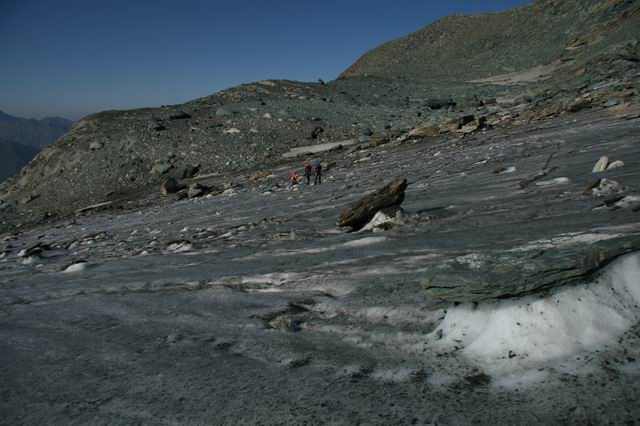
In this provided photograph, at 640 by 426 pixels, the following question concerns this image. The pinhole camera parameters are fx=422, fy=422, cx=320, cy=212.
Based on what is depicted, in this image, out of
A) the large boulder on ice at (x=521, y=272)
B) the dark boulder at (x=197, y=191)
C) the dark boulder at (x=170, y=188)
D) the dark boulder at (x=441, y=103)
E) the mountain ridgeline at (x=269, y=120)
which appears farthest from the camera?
the dark boulder at (x=441, y=103)

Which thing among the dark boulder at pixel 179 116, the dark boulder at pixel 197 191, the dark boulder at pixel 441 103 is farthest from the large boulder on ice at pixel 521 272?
the dark boulder at pixel 441 103

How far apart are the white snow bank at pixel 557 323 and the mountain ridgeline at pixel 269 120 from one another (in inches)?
525

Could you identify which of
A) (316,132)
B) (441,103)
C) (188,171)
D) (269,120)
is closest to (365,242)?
(188,171)

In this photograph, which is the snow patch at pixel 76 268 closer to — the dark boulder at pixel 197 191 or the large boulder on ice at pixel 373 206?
the large boulder on ice at pixel 373 206

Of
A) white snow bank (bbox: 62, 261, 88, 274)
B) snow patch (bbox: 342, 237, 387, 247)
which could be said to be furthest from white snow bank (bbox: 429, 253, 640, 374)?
white snow bank (bbox: 62, 261, 88, 274)

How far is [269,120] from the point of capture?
23.0 metres

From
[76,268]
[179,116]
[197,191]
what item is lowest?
[76,268]

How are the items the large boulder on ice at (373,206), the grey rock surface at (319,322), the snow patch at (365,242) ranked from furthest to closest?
the large boulder on ice at (373,206)
the snow patch at (365,242)
the grey rock surface at (319,322)

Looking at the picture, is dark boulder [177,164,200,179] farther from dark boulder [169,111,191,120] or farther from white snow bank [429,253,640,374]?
white snow bank [429,253,640,374]

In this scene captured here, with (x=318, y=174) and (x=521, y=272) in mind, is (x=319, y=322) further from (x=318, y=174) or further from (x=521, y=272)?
(x=318, y=174)

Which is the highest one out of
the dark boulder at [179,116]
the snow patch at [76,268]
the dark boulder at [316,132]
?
the dark boulder at [179,116]

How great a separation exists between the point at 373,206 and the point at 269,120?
18432 mm

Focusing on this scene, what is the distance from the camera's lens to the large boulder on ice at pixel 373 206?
18.3 feet

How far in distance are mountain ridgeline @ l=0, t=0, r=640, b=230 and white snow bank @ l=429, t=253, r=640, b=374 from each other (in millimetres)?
13326
